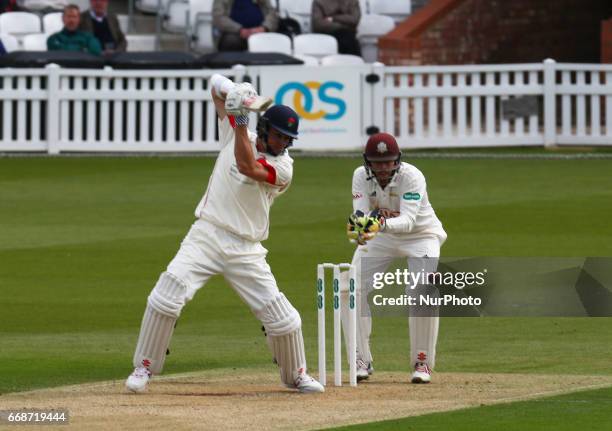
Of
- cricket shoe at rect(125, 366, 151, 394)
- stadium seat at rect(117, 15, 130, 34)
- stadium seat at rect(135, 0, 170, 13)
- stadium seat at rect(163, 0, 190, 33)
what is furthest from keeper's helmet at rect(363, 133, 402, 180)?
stadium seat at rect(117, 15, 130, 34)

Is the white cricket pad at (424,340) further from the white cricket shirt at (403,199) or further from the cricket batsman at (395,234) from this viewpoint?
the white cricket shirt at (403,199)

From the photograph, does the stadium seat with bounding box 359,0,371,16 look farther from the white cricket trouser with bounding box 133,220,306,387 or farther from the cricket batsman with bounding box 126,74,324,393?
the white cricket trouser with bounding box 133,220,306,387

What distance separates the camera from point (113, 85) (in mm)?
24484

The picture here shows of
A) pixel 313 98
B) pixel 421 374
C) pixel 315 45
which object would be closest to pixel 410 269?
pixel 421 374

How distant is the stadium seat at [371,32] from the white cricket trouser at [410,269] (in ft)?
59.6

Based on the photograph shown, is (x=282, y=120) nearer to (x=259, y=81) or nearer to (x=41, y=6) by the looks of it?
(x=259, y=81)

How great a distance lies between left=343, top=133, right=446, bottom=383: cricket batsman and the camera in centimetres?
1041

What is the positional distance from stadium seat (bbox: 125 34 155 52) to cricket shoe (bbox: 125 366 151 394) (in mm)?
19054

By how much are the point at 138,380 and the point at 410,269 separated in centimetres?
192

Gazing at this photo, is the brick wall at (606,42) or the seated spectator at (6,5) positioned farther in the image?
the seated spectator at (6,5)

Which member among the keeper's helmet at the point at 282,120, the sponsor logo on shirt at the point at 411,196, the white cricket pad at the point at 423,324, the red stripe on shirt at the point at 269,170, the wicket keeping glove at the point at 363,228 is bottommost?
the white cricket pad at the point at 423,324

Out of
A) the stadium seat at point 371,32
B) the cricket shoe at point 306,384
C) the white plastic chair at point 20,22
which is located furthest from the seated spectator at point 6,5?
the cricket shoe at point 306,384

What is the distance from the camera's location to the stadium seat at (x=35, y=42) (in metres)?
26.5

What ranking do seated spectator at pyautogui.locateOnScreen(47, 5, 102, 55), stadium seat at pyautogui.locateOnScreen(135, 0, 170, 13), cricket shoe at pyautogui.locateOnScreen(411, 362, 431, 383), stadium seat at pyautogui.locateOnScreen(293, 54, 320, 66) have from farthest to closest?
stadium seat at pyautogui.locateOnScreen(135, 0, 170, 13) → stadium seat at pyautogui.locateOnScreen(293, 54, 320, 66) → seated spectator at pyautogui.locateOnScreen(47, 5, 102, 55) → cricket shoe at pyautogui.locateOnScreen(411, 362, 431, 383)
